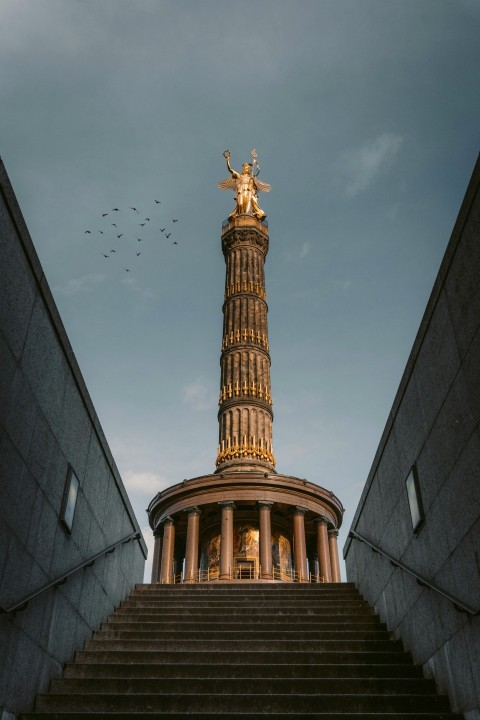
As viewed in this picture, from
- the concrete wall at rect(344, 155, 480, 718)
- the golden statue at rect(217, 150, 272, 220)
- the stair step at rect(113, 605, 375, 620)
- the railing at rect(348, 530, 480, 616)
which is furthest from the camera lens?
the golden statue at rect(217, 150, 272, 220)

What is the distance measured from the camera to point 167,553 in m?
26.2

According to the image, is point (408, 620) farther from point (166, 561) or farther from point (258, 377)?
point (258, 377)

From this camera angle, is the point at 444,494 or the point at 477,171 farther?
the point at 444,494

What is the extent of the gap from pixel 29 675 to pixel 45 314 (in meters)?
3.99

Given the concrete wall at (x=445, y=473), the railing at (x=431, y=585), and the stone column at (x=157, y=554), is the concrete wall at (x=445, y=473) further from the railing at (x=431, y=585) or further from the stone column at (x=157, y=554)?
the stone column at (x=157, y=554)

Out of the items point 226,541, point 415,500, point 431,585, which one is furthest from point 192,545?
point 431,585

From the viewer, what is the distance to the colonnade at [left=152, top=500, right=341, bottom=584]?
81.3ft

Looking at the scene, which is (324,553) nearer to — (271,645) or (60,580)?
(271,645)

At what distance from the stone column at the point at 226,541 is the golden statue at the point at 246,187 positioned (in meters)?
20.9

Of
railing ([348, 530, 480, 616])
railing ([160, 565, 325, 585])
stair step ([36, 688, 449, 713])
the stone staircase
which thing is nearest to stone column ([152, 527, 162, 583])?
railing ([160, 565, 325, 585])

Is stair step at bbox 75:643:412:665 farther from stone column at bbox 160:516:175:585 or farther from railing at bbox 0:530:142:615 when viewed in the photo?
stone column at bbox 160:516:175:585

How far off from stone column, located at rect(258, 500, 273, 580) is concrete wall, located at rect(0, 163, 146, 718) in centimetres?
1574

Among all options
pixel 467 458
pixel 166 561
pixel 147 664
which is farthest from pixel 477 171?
pixel 166 561

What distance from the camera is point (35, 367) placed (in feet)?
23.5
